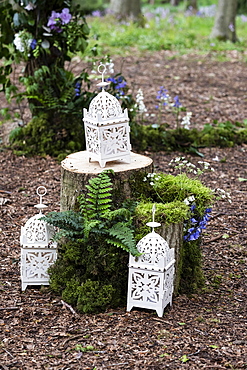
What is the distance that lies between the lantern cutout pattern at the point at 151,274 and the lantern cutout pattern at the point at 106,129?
0.71 meters

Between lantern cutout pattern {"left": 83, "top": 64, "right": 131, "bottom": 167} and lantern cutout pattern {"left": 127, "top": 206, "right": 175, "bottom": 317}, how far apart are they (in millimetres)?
710

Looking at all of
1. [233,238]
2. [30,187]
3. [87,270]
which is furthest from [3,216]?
[233,238]

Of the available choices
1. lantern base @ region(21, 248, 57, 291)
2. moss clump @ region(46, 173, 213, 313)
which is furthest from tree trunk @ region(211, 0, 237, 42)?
lantern base @ region(21, 248, 57, 291)

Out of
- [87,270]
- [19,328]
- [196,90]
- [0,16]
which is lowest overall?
[19,328]

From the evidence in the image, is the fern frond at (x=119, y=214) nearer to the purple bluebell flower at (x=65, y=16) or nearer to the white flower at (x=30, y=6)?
the purple bluebell flower at (x=65, y=16)

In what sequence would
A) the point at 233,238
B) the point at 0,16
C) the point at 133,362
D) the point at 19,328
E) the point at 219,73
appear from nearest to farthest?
1. the point at 133,362
2. the point at 19,328
3. the point at 233,238
4. the point at 0,16
5. the point at 219,73

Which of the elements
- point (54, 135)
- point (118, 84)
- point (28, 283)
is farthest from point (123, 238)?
point (118, 84)

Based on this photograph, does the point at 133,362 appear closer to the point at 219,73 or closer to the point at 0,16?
the point at 0,16

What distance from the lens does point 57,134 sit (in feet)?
20.6

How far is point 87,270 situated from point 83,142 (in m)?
3.04

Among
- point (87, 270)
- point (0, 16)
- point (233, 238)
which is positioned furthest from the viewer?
point (0, 16)

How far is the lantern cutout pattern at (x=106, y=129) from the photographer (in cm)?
368

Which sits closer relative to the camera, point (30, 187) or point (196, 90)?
point (30, 187)

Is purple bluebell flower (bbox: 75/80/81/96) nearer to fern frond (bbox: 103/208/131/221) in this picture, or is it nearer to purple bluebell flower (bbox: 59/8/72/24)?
purple bluebell flower (bbox: 59/8/72/24)
